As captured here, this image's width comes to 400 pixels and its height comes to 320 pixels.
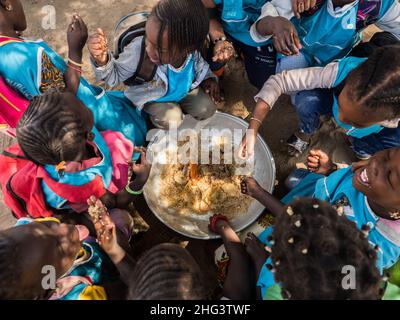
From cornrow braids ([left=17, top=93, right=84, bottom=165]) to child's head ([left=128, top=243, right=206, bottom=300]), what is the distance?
0.60 m

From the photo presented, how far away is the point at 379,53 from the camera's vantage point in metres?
1.68

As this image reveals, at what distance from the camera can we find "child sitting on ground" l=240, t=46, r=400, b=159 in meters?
1.63

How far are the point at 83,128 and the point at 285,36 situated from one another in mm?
1164

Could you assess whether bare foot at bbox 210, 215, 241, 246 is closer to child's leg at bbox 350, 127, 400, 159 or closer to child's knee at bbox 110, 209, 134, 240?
child's knee at bbox 110, 209, 134, 240

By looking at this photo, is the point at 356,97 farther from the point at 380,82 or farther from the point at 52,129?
the point at 52,129

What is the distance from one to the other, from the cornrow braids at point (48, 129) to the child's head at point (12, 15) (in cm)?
59

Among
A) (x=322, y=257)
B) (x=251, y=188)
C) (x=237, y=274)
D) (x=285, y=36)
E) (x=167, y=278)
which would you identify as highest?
(x=285, y=36)

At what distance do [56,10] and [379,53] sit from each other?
2.78m

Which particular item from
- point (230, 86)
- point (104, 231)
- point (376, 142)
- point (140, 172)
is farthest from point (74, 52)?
point (376, 142)

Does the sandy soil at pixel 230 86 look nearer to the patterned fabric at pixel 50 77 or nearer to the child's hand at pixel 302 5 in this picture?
the child's hand at pixel 302 5

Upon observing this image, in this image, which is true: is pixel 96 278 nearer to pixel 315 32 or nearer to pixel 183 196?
pixel 183 196

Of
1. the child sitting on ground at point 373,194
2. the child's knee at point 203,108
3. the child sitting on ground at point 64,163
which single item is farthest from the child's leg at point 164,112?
the child sitting on ground at point 373,194

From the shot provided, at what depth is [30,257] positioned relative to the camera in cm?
129

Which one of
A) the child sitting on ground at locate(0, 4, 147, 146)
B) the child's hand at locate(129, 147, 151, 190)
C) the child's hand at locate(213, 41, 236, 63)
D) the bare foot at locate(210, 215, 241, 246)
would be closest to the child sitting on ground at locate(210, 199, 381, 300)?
the bare foot at locate(210, 215, 241, 246)
